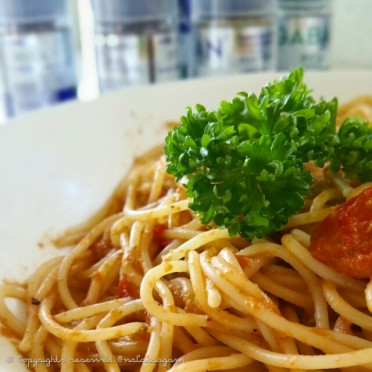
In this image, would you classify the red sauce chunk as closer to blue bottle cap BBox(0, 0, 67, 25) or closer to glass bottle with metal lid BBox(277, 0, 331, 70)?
glass bottle with metal lid BBox(277, 0, 331, 70)

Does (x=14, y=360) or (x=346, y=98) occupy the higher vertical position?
(x=346, y=98)

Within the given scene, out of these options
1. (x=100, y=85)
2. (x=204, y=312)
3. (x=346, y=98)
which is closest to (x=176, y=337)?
(x=204, y=312)

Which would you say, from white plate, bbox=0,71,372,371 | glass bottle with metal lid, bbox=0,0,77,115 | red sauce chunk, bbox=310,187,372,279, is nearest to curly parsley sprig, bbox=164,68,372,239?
red sauce chunk, bbox=310,187,372,279

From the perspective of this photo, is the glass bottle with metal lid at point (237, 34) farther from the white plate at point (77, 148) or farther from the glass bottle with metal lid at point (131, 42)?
the white plate at point (77, 148)

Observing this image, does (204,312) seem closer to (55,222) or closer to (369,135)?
(369,135)

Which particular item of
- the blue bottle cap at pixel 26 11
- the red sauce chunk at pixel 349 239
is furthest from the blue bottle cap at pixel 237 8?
the red sauce chunk at pixel 349 239

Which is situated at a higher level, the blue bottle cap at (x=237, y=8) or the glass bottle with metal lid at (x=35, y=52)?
the blue bottle cap at (x=237, y=8)

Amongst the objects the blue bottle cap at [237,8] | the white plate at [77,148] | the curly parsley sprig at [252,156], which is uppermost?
the blue bottle cap at [237,8]

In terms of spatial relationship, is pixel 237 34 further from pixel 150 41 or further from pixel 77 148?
pixel 77 148
